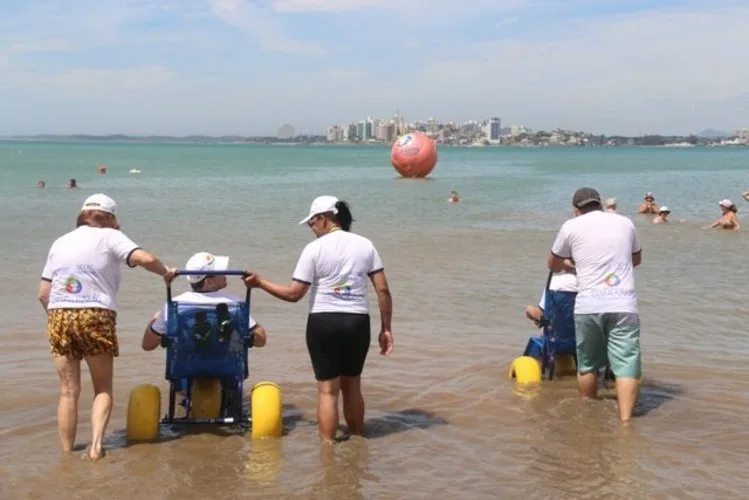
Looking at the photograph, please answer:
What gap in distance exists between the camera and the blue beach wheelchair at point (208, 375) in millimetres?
5977

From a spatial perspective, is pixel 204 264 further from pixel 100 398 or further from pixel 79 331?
pixel 100 398

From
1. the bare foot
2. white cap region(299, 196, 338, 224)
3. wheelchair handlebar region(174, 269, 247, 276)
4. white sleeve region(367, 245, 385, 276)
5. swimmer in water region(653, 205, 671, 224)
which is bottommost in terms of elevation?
swimmer in water region(653, 205, 671, 224)

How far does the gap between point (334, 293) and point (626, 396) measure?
2244mm

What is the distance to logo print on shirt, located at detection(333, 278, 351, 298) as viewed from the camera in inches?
231

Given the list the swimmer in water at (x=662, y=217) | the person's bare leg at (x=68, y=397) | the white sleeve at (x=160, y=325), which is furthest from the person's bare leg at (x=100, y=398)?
the swimmer in water at (x=662, y=217)

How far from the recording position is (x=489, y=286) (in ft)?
41.8

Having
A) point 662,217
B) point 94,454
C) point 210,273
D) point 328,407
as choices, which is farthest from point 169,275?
point 662,217

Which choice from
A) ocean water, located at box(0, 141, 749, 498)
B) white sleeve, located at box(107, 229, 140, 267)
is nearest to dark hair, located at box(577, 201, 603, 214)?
ocean water, located at box(0, 141, 749, 498)

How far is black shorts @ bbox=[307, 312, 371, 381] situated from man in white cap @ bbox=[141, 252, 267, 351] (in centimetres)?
46

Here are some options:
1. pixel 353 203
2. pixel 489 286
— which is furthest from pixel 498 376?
pixel 353 203

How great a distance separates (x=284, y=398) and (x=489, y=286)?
587 centimetres

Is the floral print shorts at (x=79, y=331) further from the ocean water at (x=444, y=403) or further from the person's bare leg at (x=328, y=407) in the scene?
the person's bare leg at (x=328, y=407)

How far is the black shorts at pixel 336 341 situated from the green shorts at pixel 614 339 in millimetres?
1739

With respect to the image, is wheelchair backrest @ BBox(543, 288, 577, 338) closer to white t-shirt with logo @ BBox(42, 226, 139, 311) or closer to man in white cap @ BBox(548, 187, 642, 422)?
man in white cap @ BBox(548, 187, 642, 422)
